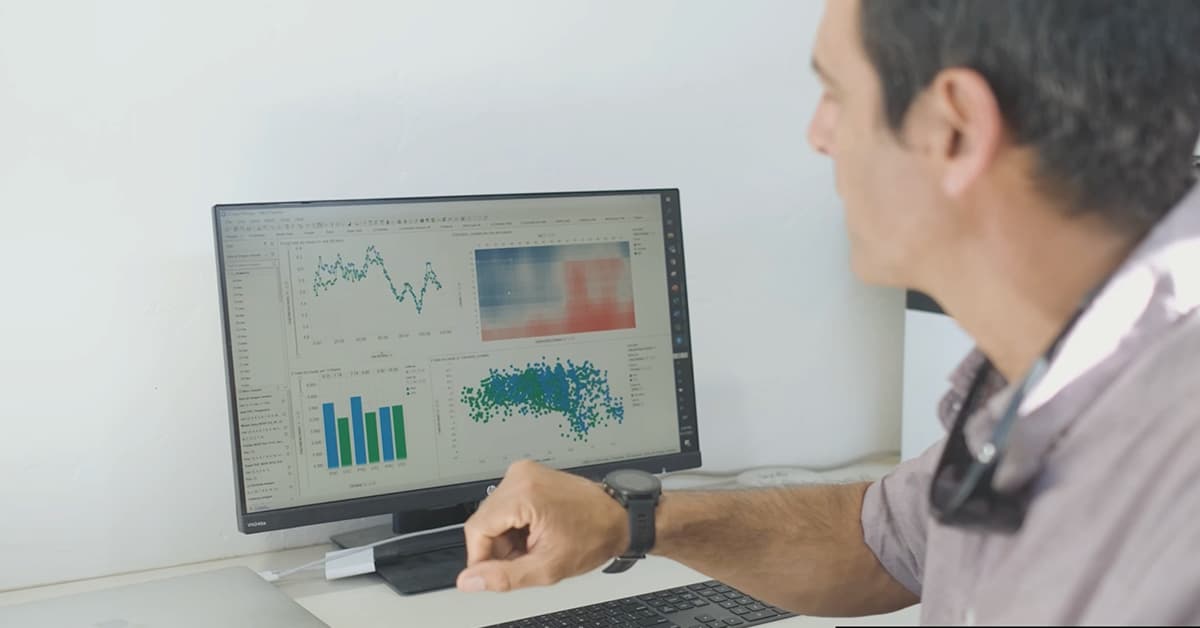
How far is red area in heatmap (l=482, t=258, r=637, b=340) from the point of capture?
1503 mm

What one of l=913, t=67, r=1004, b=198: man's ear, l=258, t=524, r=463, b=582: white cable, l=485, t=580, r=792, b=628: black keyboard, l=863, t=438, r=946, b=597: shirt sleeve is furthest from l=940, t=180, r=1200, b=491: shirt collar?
l=258, t=524, r=463, b=582: white cable

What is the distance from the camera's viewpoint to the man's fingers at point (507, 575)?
1060mm

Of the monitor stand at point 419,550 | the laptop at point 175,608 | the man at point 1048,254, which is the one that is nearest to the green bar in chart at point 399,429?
the monitor stand at point 419,550

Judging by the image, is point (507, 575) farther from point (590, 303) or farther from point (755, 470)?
point (755, 470)

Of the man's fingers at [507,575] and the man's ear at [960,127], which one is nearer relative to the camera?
the man's ear at [960,127]

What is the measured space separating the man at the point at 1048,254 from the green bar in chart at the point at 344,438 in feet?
2.21

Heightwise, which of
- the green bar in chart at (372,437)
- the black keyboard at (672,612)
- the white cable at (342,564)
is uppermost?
the green bar in chart at (372,437)

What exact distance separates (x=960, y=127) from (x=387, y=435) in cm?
81

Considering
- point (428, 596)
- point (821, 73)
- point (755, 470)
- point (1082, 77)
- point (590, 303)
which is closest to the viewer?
point (1082, 77)

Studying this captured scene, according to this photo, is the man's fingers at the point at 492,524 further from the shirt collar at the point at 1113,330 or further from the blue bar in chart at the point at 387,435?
the shirt collar at the point at 1113,330

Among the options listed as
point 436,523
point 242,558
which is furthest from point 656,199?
point 242,558

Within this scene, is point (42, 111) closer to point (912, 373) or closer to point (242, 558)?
point (242, 558)

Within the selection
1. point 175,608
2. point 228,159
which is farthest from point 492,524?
point 228,159

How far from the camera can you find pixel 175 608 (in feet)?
4.11
